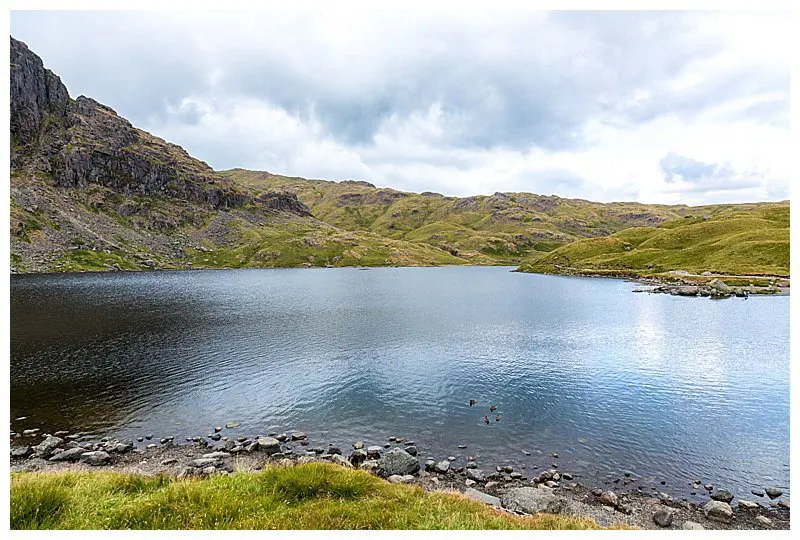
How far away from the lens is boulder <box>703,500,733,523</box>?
2455 cm

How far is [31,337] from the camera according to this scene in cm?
6775

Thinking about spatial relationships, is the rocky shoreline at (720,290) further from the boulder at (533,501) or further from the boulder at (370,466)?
the boulder at (370,466)

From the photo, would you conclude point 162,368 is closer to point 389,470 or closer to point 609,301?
point 389,470

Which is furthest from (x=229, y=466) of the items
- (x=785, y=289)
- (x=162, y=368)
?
(x=785, y=289)

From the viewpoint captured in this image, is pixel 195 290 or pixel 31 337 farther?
pixel 195 290

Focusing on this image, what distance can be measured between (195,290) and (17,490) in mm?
143896

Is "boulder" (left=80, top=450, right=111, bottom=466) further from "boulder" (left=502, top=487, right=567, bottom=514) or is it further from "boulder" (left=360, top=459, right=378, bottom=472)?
"boulder" (left=502, top=487, right=567, bottom=514)

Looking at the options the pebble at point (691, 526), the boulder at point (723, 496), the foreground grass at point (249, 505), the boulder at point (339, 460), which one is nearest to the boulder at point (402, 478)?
the boulder at point (339, 460)

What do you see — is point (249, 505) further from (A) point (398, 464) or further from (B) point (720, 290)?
(B) point (720, 290)

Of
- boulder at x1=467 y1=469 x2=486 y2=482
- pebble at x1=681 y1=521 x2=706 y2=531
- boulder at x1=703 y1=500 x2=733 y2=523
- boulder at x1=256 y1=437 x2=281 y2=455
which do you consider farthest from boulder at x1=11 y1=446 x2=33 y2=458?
boulder at x1=703 y1=500 x2=733 y2=523

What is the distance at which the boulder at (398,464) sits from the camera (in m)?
29.2

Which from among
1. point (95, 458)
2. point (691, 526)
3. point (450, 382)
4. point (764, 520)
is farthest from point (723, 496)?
point (95, 458)

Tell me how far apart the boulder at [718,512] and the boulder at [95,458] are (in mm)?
40087

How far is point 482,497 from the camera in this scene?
25.0 meters
